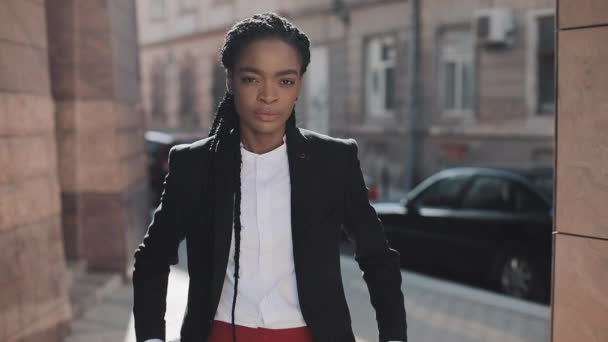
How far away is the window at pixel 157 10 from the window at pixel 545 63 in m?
18.8

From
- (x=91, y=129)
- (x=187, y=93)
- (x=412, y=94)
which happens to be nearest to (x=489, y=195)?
(x=91, y=129)

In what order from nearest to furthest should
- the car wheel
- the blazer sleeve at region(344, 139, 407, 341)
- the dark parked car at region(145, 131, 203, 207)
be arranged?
the blazer sleeve at region(344, 139, 407, 341), the car wheel, the dark parked car at region(145, 131, 203, 207)

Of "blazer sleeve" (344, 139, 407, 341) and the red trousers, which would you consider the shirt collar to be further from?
the red trousers

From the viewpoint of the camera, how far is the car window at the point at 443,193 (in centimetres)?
817

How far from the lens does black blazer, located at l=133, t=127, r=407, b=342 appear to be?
2.10 metres

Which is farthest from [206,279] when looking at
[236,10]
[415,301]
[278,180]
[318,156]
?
[236,10]

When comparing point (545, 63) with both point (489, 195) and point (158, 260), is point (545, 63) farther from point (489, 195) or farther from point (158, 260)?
point (158, 260)

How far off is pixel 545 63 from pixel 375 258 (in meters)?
14.9

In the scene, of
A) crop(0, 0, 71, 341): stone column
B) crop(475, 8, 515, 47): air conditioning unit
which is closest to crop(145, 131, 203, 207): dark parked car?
crop(475, 8, 515, 47): air conditioning unit

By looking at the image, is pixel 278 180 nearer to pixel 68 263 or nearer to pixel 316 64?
pixel 68 263

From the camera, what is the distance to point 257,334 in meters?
2.05

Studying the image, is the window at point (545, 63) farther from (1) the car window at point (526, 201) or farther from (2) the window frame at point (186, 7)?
(2) the window frame at point (186, 7)

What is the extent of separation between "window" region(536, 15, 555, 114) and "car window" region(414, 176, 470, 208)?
8.43 meters

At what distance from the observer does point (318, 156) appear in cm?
221
